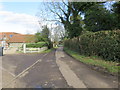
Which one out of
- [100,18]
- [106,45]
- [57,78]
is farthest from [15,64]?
[100,18]

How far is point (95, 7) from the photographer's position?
18188 mm

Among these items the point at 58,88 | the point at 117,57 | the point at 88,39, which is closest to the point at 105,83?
the point at 58,88

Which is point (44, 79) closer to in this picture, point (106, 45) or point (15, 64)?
point (15, 64)

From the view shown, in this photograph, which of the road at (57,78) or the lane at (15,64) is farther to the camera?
the lane at (15,64)

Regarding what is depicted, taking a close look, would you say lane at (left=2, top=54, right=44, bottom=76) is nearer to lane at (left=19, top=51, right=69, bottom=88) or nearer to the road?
the road

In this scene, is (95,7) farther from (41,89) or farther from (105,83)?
(41,89)

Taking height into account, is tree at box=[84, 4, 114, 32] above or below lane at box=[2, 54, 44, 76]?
above

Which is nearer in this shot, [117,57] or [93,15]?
[117,57]

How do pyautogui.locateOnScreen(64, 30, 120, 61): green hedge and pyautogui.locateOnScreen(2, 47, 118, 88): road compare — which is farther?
pyautogui.locateOnScreen(64, 30, 120, 61): green hedge

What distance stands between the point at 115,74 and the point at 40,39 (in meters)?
28.5

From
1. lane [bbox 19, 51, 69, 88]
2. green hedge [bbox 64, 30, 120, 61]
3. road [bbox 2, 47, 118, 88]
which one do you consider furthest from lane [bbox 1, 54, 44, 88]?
green hedge [bbox 64, 30, 120, 61]

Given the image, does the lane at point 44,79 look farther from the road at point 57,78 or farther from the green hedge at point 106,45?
the green hedge at point 106,45

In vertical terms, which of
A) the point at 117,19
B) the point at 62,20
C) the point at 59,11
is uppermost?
the point at 59,11

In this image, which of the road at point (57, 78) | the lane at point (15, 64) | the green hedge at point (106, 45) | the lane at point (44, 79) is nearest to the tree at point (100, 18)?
the green hedge at point (106, 45)
